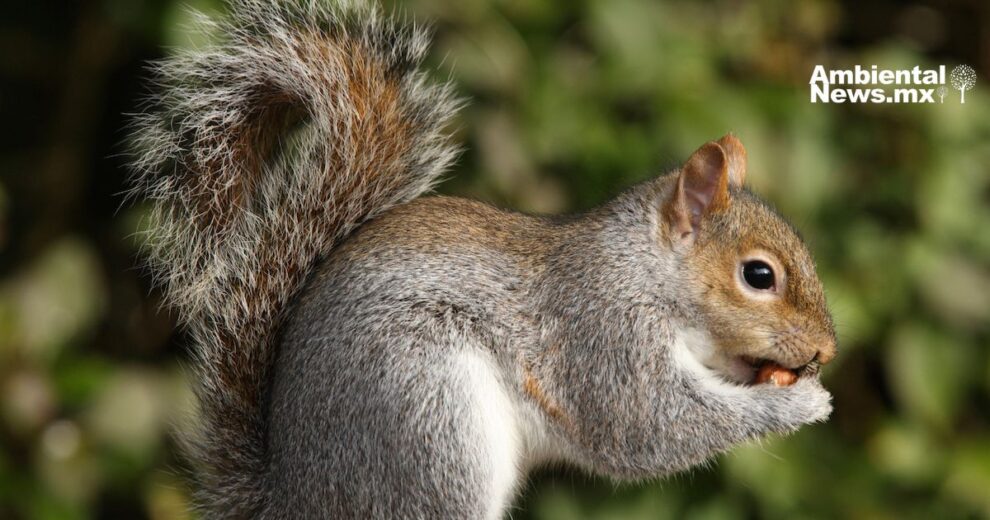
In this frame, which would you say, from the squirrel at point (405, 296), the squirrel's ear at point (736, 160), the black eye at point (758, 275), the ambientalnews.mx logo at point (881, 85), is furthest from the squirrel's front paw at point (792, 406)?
the ambientalnews.mx logo at point (881, 85)

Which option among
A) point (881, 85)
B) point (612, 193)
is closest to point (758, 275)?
point (612, 193)

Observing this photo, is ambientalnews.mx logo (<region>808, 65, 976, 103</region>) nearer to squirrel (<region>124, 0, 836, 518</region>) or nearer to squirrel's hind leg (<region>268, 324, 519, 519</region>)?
squirrel (<region>124, 0, 836, 518</region>)

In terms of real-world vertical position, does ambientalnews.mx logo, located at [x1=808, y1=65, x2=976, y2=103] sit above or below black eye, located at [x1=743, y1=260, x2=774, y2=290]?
above

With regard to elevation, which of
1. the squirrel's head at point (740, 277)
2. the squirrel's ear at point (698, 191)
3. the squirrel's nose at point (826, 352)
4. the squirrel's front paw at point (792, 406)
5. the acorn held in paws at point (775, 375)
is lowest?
the squirrel's front paw at point (792, 406)

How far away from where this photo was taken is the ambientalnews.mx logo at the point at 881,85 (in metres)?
2.15

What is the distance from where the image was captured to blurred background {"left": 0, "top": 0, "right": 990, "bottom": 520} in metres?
1.87

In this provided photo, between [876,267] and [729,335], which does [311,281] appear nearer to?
[729,335]

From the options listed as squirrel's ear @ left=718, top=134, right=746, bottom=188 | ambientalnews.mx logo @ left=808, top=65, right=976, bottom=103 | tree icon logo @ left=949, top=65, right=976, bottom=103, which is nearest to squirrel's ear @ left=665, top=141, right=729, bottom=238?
squirrel's ear @ left=718, top=134, right=746, bottom=188

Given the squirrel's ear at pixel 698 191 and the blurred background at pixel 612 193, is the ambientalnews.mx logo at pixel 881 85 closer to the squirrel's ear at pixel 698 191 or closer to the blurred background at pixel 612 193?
the blurred background at pixel 612 193

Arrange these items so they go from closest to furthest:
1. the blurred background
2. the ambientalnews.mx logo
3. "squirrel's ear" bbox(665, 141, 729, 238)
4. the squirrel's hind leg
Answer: the squirrel's hind leg → "squirrel's ear" bbox(665, 141, 729, 238) → the blurred background → the ambientalnews.mx logo

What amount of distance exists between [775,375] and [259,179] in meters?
0.65

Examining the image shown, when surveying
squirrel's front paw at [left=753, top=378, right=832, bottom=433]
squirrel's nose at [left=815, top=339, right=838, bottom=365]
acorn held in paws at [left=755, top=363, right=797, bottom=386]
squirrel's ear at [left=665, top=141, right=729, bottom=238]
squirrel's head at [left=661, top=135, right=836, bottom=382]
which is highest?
squirrel's ear at [left=665, top=141, right=729, bottom=238]

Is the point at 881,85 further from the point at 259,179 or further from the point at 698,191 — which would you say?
the point at 259,179

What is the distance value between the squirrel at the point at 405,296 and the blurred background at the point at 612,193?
27 centimetres
